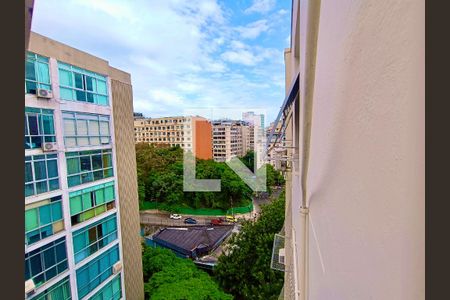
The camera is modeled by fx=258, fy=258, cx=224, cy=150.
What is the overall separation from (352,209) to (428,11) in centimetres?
36

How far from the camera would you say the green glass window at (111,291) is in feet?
14.7

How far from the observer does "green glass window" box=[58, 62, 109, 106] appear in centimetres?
376

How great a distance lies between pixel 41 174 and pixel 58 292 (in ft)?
5.76

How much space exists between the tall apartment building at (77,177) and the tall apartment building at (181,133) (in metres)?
3.94

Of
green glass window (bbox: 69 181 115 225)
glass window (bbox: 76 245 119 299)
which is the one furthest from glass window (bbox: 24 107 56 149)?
glass window (bbox: 76 245 119 299)

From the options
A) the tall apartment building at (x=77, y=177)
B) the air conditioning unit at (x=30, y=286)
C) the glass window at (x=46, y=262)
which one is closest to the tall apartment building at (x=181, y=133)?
the tall apartment building at (x=77, y=177)

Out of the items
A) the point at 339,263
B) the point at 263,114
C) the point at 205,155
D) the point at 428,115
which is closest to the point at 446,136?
the point at 428,115

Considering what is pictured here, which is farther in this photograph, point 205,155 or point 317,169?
point 205,155

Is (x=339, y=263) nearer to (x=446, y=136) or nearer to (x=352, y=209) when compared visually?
(x=352, y=209)

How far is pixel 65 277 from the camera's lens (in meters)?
3.81

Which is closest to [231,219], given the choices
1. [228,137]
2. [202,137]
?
[228,137]

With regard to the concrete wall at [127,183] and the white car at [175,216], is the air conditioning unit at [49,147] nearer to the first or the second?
the concrete wall at [127,183]

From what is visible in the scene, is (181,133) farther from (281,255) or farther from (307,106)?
(307,106)

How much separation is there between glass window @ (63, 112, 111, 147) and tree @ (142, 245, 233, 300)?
129 inches
